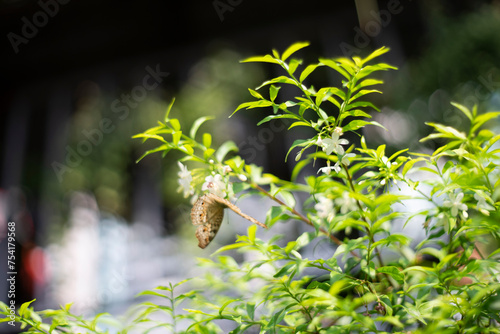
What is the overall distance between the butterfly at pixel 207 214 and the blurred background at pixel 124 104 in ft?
7.30

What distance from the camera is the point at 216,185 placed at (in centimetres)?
61

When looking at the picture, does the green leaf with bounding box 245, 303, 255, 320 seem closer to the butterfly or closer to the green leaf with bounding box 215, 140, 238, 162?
the butterfly

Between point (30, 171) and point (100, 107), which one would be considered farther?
point (100, 107)

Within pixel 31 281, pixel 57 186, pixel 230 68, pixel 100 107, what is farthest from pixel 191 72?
pixel 31 281

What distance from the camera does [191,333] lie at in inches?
21.0

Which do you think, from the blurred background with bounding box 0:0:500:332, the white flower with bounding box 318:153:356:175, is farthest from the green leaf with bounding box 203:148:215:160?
the blurred background with bounding box 0:0:500:332

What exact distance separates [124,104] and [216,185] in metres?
3.79

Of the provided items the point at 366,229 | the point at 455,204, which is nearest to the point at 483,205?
the point at 455,204

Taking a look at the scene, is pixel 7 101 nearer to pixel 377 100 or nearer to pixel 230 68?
pixel 230 68

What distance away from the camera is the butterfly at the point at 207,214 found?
597mm

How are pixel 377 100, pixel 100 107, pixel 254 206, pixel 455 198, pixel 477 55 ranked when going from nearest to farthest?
pixel 455 198, pixel 477 55, pixel 377 100, pixel 254 206, pixel 100 107

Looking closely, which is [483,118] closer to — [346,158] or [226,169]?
[346,158]

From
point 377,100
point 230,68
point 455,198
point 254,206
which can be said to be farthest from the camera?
point 230,68

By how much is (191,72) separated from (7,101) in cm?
184
